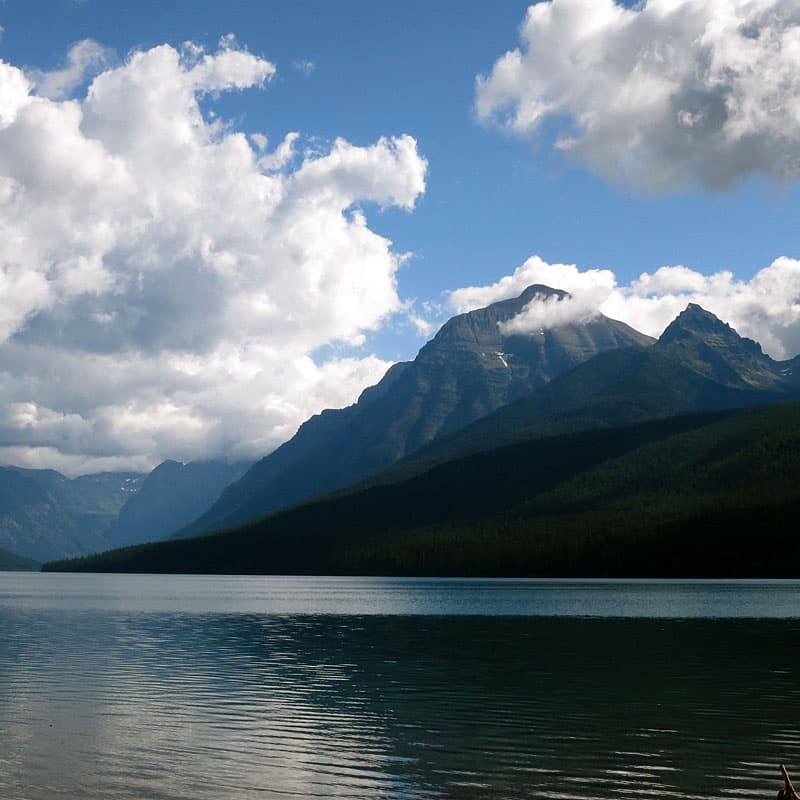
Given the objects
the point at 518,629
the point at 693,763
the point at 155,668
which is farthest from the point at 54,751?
the point at 518,629

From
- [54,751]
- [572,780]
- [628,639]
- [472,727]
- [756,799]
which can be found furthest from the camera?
[628,639]

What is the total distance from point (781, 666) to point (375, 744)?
45.7 metres

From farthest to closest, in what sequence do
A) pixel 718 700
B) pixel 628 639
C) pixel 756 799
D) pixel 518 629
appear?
pixel 518 629
pixel 628 639
pixel 718 700
pixel 756 799

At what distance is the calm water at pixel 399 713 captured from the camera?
40.8 metres

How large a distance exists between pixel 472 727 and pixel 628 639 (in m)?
58.0

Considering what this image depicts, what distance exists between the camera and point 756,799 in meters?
37.4

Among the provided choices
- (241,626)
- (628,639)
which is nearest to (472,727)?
(628,639)

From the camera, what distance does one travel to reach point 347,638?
369 ft

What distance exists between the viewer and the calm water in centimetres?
4081

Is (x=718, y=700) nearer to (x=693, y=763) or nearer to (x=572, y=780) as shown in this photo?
(x=693, y=763)

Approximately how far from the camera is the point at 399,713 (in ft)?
190

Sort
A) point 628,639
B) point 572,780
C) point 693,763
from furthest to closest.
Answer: point 628,639
point 693,763
point 572,780

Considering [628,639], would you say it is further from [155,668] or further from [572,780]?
[572,780]

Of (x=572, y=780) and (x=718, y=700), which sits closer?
(x=572, y=780)
